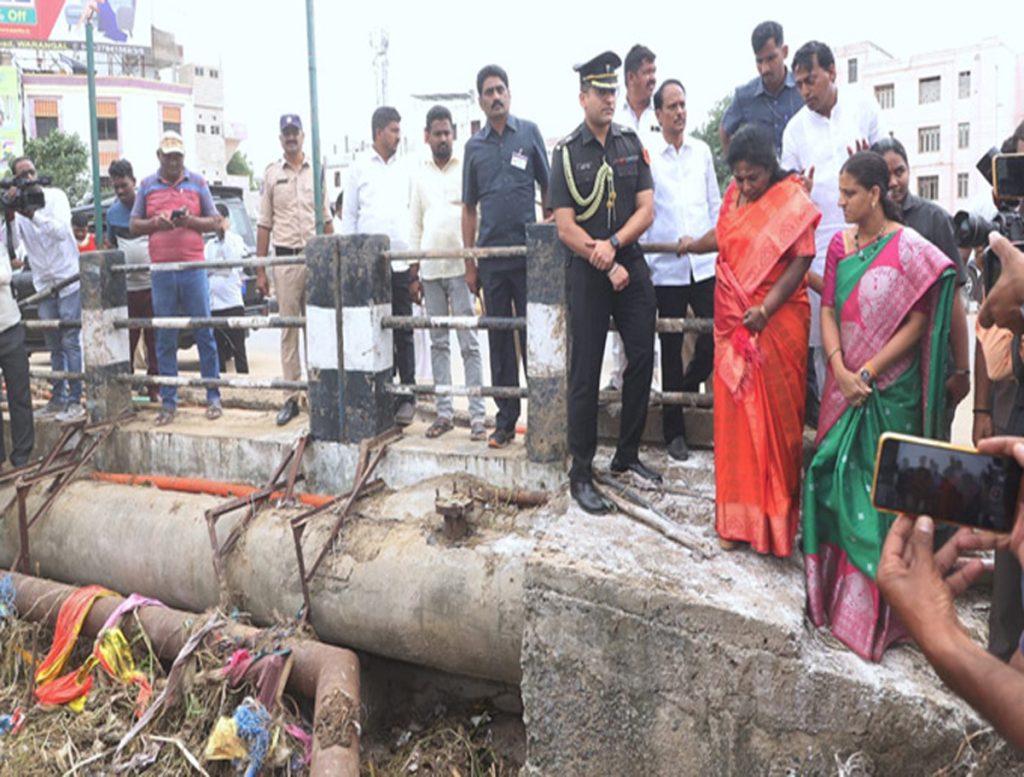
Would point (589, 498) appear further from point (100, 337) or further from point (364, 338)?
point (100, 337)

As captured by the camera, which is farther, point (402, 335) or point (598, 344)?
point (402, 335)

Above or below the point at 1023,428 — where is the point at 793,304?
above

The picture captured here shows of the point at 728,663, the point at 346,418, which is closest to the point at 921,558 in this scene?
the point at 728,663

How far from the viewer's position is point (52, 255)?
663 cm

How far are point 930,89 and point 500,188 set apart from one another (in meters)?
33.0

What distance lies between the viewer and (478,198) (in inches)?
195

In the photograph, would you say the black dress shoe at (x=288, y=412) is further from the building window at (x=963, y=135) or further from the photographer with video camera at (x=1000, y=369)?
the building window at (x=963, y=135)

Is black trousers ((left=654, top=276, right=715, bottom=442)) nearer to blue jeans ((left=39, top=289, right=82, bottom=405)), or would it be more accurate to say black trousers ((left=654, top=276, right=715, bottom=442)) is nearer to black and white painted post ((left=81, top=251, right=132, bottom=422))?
black and white painted post ((left=81, top=251, right=132, bottom=422))

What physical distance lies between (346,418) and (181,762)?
5.92 feet

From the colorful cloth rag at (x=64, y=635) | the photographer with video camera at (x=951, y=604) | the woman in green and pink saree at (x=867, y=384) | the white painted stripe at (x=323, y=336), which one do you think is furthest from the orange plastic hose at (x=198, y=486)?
the photographer with video camera at (x=951, y=604)

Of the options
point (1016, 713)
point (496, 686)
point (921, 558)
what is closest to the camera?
point (1016, 713)

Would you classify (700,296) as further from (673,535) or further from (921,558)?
(921,558)

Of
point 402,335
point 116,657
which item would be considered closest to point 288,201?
point 402,335

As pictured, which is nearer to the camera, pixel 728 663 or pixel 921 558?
pixel 921 558
